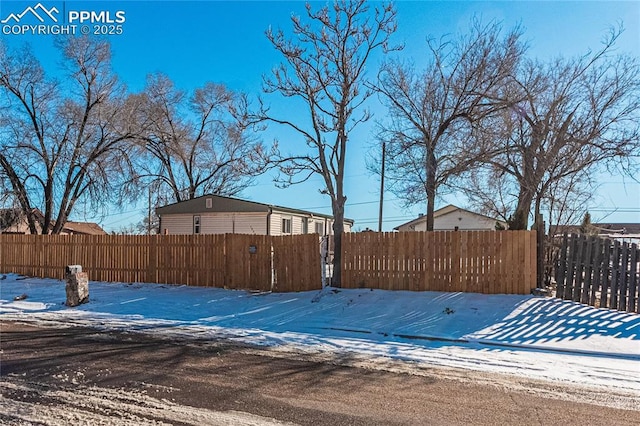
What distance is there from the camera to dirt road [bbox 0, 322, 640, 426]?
4.09 meters

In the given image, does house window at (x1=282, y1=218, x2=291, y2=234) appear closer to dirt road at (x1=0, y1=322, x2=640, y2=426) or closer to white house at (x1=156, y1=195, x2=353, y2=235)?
white house at (x1=156, y1=195, x2=353, y2=235)

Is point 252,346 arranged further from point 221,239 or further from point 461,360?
point 221,239

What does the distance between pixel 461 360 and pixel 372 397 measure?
2.15 metres

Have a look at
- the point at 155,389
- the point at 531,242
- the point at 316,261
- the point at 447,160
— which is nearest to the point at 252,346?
the point at 155,389

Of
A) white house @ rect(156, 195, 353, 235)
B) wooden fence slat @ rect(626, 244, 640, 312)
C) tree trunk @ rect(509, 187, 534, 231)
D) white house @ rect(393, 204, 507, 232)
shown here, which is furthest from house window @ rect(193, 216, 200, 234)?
wooden fence slat @ rect(626, 244, 640, 312)

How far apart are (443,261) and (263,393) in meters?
6.84

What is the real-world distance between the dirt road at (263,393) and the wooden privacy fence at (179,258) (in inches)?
227

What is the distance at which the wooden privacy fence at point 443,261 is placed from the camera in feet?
32.8

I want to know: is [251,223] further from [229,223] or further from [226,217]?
[226,217]

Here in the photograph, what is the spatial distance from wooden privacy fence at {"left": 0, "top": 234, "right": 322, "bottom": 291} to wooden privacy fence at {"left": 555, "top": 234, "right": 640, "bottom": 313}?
5797 millimetres

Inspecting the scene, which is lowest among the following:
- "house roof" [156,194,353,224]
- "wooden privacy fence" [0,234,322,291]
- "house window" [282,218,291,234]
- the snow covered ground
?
the snow covered ground

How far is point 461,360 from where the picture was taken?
626 cm

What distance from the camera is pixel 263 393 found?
470cm

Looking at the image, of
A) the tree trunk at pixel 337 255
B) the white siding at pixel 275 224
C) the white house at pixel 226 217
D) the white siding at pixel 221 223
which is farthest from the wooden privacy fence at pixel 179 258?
the white siding at pixel 275 224
